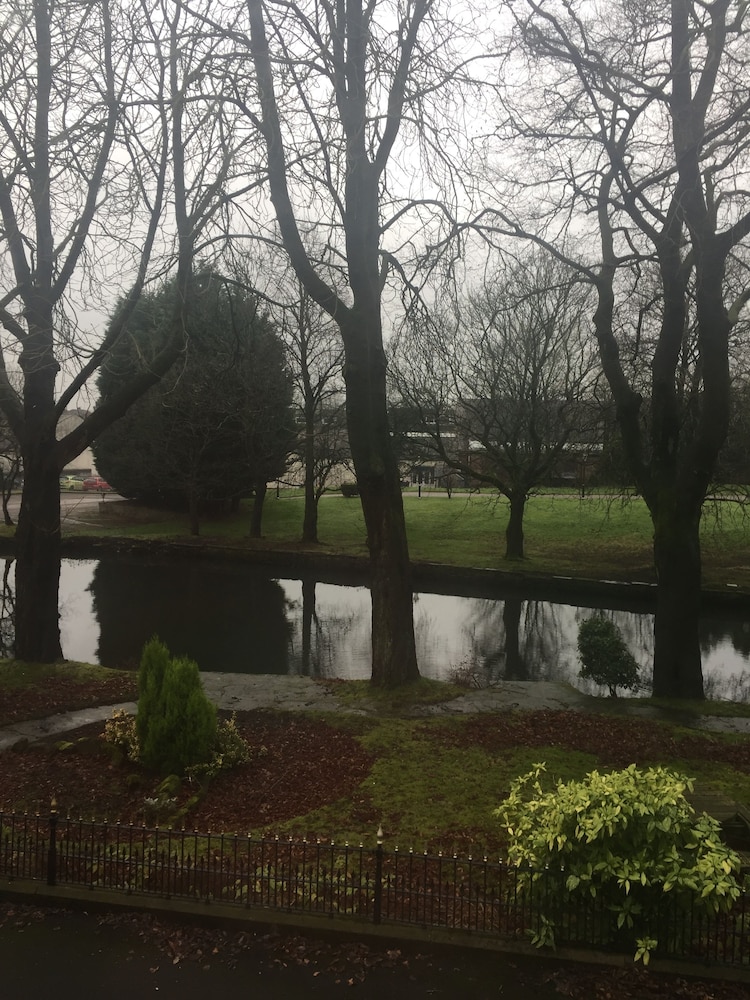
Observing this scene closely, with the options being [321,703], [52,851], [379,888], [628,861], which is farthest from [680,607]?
[52,851]

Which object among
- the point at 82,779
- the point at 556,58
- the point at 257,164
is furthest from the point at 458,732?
the point at 556,58

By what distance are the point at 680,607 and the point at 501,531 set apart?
23.7 meters

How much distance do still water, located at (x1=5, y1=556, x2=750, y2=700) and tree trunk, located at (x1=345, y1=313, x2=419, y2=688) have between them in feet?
15.7

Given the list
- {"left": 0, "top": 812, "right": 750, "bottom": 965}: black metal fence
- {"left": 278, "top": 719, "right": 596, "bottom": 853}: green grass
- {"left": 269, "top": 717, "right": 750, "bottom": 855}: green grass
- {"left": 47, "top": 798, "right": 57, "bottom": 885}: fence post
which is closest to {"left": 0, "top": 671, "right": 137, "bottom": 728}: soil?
{"left": 269, "top": 717, "right": 750, "bottom": 855}: green grass

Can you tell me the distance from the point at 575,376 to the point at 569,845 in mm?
23726

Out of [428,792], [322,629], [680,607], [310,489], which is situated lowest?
[322,629]

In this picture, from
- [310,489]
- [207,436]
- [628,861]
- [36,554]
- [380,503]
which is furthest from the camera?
[207,436]

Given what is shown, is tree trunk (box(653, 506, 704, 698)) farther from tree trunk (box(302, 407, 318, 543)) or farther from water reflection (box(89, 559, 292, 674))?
tree trunk (box(302, 407, 318, 543))

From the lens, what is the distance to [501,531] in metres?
35.6

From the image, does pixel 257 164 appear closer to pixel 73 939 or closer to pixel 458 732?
pixel 458 732

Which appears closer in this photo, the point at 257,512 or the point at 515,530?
the point at 515,530

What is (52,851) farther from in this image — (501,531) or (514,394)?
(501,531)

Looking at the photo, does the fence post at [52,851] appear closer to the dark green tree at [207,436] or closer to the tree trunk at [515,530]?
the tree trunk at [515,530]

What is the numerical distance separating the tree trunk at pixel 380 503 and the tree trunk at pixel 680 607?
4.09m
